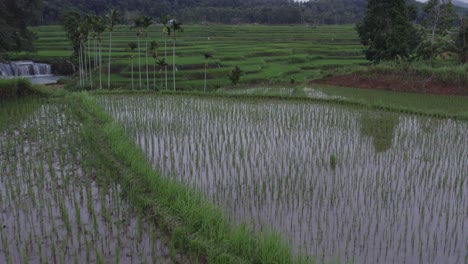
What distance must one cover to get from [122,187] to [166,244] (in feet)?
5.23

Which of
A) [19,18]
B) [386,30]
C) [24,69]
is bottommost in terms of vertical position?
[24,69]

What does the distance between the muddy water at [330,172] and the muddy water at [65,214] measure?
3.58 feet

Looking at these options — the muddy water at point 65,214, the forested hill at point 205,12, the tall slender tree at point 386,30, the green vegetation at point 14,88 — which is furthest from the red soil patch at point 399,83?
the forested hill at point 205,12

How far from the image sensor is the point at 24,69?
87.1 ft

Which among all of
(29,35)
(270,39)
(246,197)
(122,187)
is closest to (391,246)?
(246,197)

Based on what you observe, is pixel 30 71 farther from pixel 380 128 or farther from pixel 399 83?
pixel 380 128

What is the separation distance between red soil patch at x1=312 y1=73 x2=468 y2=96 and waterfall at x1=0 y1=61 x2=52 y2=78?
1902 cm

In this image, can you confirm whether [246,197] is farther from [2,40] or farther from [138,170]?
[2,40]

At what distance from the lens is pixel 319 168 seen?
258 inches

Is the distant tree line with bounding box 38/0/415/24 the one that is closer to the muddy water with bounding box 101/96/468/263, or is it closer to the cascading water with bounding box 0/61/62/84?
the cascading water with bounding box 0/61/62/84

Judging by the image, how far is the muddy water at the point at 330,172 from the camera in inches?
173

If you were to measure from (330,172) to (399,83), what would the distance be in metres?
10.7

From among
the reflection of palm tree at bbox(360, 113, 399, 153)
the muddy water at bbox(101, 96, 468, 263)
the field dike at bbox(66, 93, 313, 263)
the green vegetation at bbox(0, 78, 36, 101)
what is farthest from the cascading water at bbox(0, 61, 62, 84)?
the field dike at bbox(66, 93, 313, 263)

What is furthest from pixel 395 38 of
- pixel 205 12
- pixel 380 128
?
pixel 205 12
